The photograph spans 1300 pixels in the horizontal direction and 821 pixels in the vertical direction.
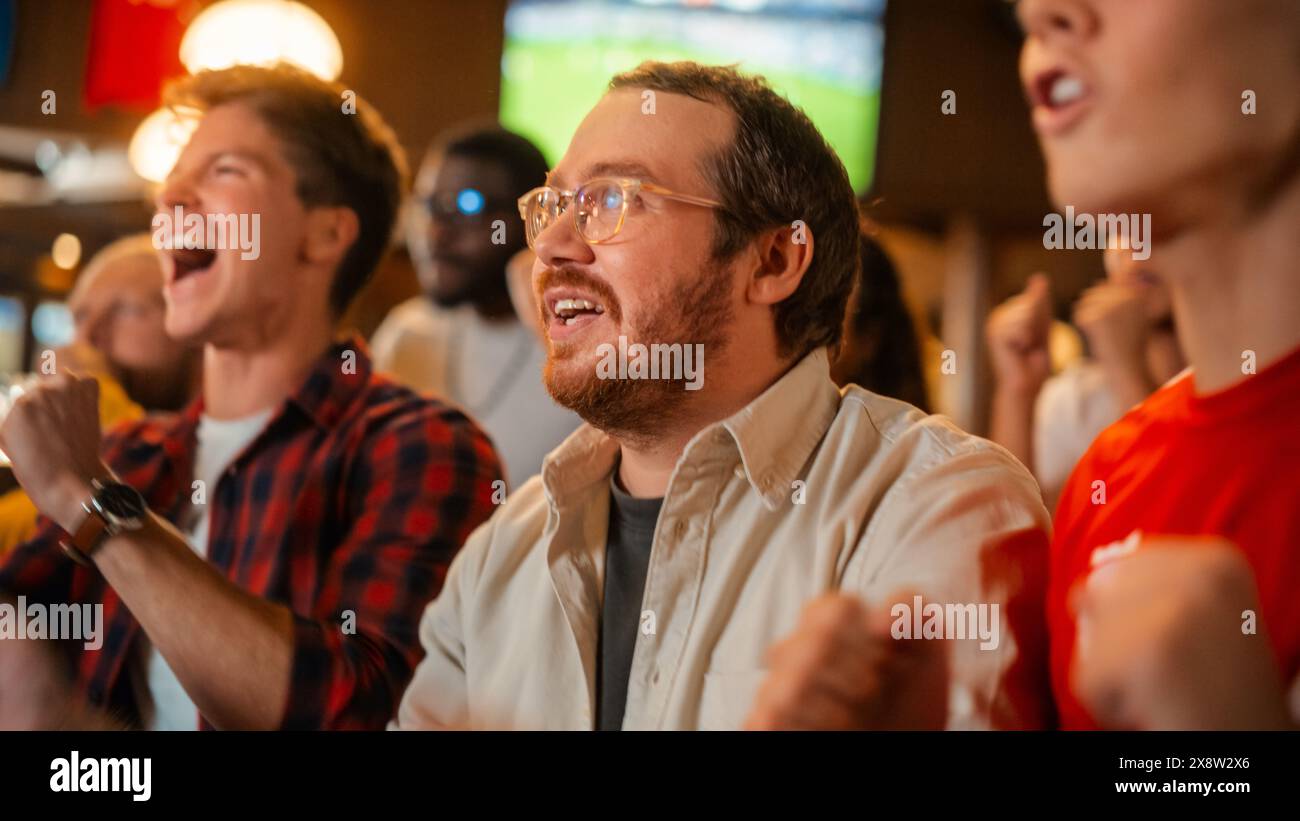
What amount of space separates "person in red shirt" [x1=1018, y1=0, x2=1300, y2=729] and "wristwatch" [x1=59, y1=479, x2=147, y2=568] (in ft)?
2.92

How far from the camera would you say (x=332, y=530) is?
1.40 metres

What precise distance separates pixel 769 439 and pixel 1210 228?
1.41 feet

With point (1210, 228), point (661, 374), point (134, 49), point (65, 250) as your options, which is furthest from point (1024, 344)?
point (65, 250)

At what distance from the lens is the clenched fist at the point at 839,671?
28.0 inches

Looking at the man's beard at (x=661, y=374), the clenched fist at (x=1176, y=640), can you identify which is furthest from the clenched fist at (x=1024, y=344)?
the clenched fist at (x=1176, y=640)

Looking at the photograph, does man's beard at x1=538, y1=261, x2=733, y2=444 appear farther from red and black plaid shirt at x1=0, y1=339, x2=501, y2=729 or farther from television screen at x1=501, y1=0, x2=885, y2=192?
television screen at x1=501, y1=0, x2=885, y2=192

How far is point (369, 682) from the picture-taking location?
1266 millimetres

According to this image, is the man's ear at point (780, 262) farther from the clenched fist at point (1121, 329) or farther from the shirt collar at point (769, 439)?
the clenched fist at point (1121, 329)

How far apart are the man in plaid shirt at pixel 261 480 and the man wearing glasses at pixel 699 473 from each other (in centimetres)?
12

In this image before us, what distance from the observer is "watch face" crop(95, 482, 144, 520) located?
1184 mm
